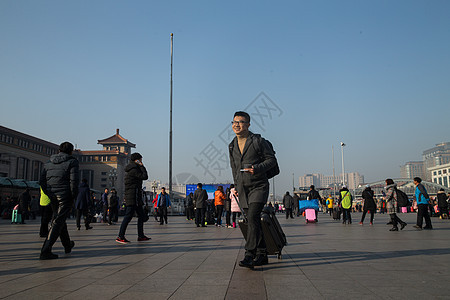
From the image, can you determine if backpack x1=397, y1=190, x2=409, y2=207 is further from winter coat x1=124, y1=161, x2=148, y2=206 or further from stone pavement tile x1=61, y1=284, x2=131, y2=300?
stone pavement tile x1=61, y1=284, x2=131, y2=300

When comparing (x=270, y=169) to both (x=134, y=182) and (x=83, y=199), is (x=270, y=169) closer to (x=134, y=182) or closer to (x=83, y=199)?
(x=134, y=182)

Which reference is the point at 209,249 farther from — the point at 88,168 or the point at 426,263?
the point at 88,168

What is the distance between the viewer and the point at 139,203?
26.4 feet

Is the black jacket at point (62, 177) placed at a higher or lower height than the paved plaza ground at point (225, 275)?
higher

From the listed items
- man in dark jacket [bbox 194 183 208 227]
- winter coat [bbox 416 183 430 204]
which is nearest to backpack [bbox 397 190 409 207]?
winter coat [bbox 416 183 430 204]

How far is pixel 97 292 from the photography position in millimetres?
3203

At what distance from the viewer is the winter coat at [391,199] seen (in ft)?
39.2

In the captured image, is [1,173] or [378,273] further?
[1,173]

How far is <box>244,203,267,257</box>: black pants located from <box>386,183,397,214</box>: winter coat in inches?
342

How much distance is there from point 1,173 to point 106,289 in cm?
6825

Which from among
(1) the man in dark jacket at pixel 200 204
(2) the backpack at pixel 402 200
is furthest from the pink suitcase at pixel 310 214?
(1) the man in dark jacket at pixel 200 204

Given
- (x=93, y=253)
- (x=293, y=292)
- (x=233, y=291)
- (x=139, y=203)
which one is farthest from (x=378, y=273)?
(x=139, y=203)

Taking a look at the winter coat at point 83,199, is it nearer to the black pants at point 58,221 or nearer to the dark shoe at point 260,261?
the black pants at point 58,221

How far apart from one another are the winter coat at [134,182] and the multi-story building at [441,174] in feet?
550
